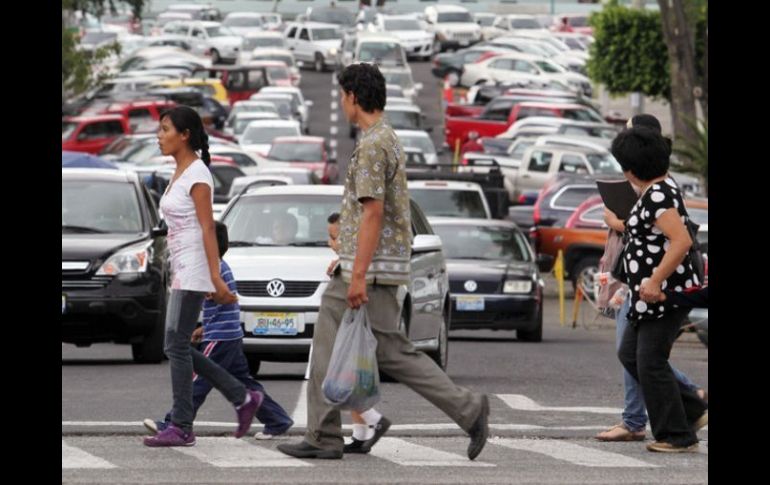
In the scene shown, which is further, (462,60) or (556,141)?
(462,60)

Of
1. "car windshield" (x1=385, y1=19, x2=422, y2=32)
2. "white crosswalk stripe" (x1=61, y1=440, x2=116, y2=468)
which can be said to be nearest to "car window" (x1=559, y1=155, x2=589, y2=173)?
"white crosswalk stripe" (x1=61, y1=440, x2=116, y2=468)

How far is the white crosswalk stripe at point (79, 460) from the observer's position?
391 inches

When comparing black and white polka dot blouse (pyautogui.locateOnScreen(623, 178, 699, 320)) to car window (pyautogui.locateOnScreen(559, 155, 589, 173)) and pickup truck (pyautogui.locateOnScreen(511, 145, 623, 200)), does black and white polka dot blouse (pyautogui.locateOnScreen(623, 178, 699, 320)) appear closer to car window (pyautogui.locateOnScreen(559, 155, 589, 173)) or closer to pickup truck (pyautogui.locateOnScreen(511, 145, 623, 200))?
pickup truck (pyautogui.locateOnScreen(511, 145, 623, 200))

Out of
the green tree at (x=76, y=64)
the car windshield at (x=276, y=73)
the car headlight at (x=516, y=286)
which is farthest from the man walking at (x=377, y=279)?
the car windshield at (x=276, y=73)

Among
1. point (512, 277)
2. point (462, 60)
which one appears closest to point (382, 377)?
point (512, 277)

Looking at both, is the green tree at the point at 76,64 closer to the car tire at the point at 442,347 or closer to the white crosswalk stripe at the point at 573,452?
the car tire at the point at 442,347

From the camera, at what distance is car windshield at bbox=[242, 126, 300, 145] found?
51.2m

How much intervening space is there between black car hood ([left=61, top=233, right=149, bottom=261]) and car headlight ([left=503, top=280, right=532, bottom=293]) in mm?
6136

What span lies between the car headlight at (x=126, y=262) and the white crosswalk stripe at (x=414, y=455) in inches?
281

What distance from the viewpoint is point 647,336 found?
1040cm

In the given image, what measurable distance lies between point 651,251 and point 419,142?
3785 cm

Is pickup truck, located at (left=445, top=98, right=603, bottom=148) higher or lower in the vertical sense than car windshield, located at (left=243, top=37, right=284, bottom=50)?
higher
